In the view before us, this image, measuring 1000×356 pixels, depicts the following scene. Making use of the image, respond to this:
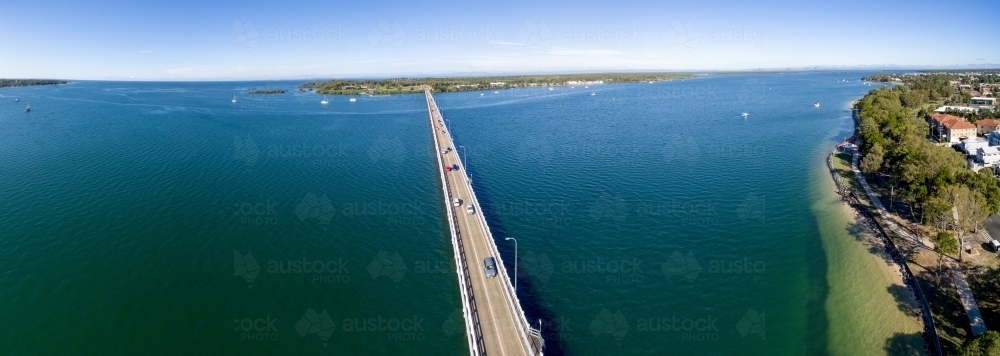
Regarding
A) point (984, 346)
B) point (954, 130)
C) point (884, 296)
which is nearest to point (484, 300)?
point (984, 346)

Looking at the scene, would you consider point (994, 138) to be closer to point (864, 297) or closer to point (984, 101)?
point (864, 297)

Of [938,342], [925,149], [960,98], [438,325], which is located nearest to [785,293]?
[938,342]

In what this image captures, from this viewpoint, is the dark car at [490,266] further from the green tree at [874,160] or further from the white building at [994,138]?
the white building at [994,138]

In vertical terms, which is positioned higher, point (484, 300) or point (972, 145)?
point (972, 145)

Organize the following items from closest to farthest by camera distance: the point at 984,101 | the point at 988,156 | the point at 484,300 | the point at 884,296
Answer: the point at 484,300 < the point at 884,296 < the point at 988,156 < the point at 984,101

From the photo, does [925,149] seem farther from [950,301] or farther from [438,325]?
[438,325]
